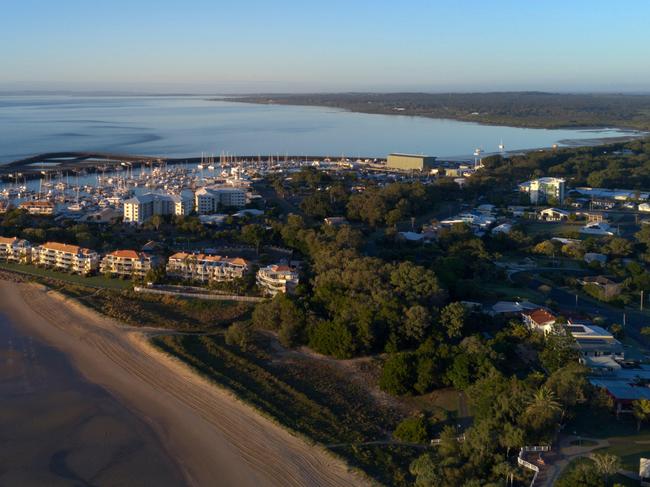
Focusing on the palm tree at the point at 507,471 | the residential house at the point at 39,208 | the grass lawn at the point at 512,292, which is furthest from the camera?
the residential house at the point at 39,208

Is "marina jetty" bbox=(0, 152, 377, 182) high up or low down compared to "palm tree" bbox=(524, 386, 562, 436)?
up

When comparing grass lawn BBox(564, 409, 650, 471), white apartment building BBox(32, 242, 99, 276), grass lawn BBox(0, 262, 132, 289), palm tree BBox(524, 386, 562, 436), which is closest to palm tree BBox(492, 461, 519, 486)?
palm tree BBox(524, 386, 562, 436)

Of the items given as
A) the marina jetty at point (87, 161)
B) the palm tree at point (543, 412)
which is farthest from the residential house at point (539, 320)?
the marina jetty at point (87, 161)

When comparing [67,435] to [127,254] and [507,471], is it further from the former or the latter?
[127,254]

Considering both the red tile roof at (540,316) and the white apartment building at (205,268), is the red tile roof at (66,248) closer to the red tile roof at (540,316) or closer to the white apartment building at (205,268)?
the white apartment building at (205,268)

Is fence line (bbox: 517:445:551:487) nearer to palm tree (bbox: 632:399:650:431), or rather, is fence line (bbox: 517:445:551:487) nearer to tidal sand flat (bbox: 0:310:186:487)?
palm tree (bbox: 632:399:650:431)

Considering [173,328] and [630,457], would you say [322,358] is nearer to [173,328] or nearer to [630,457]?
[173,328]
